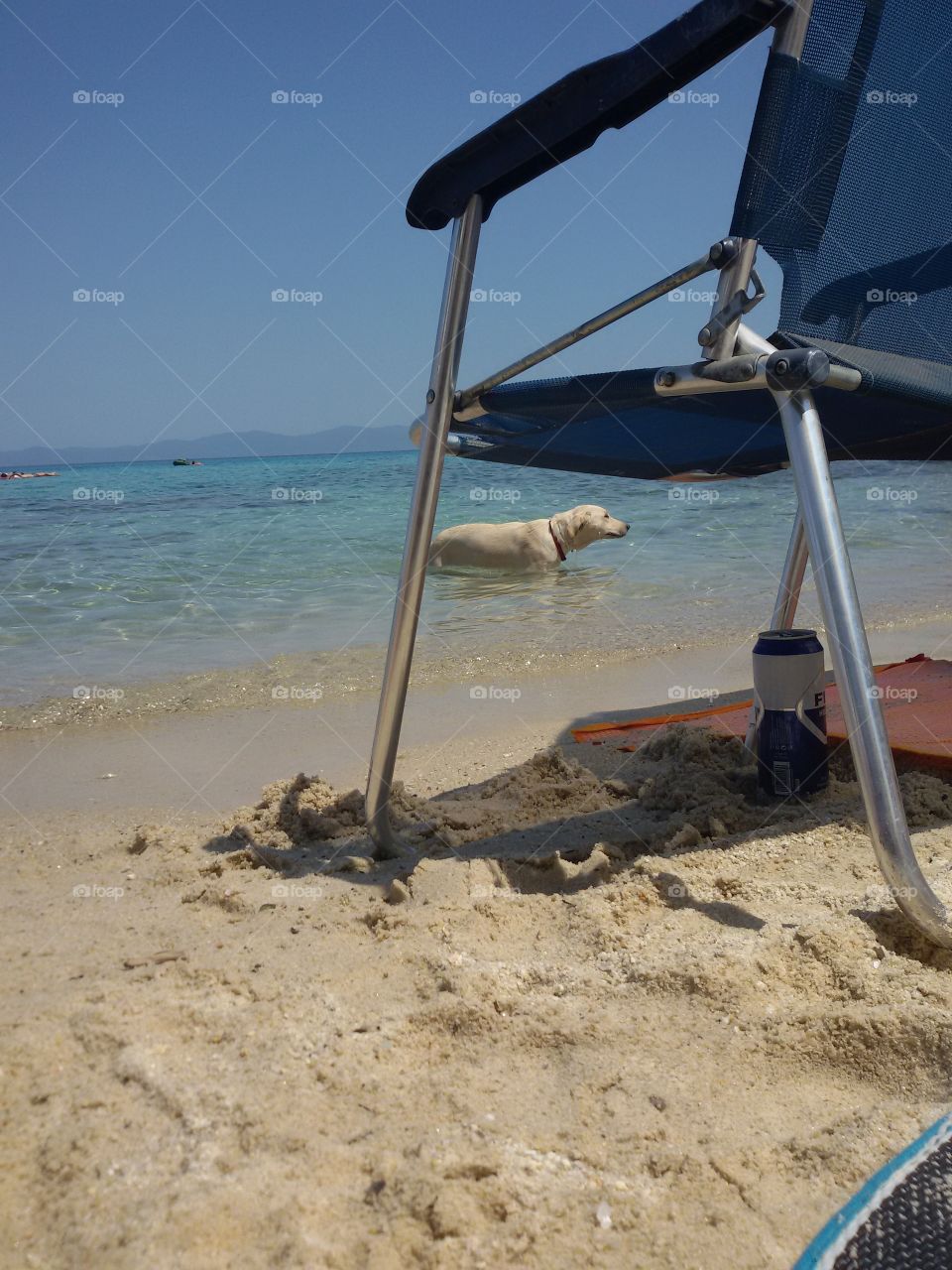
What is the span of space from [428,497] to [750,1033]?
95cm

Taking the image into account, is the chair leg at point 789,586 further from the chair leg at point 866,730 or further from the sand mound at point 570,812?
the chair leg at point 866,730

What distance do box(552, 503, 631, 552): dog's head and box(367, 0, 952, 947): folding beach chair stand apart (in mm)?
4843

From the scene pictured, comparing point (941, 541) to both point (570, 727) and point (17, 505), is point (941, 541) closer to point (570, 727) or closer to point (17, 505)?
point (570, 727)

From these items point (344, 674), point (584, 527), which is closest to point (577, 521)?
point (584, 527)

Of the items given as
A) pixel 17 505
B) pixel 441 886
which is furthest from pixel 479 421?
pixel 17 505

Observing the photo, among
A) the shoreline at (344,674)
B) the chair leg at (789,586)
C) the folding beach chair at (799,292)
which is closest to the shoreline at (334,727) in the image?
the shoreline at (344,674)

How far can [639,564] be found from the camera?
6207mm

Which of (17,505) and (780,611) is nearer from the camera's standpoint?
(780,611)

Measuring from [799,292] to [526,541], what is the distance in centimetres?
522

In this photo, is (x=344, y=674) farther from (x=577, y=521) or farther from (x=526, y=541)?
(x=577, y=521)

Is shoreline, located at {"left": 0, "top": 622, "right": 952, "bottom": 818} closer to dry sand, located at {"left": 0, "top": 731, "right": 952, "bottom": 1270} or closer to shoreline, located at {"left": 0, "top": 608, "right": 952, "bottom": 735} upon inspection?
shoreline, located at {"left": 0, "top": 608, "right": 952, "bottom": 735}

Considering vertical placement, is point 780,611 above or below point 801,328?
below

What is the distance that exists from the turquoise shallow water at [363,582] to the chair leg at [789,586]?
174 centimetres

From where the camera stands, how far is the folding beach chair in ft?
3.67
